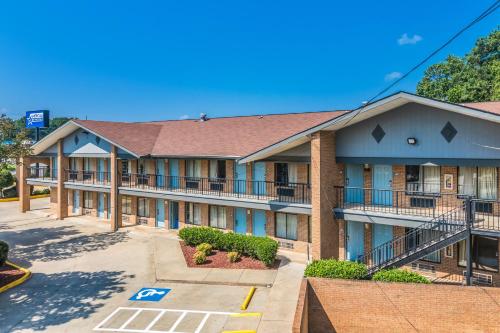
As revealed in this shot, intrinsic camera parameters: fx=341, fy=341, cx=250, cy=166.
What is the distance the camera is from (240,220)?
20984mm

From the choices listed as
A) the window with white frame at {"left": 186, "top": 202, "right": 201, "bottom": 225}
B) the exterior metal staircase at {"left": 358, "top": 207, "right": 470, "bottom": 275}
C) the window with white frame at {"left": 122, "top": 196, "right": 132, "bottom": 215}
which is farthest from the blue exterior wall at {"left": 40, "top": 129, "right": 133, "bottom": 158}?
the exterior metal staircase at {"left": 358, "top": 207, "right": 470, "bottom": 275}

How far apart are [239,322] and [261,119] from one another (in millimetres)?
15210

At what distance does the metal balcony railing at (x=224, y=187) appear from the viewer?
1857 cm

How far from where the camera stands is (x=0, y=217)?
29.8 m

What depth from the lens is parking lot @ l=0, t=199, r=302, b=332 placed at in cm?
1162

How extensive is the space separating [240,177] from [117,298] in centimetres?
987

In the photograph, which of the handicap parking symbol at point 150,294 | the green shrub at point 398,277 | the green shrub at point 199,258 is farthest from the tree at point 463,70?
the handicap parking symbol at point 150,294

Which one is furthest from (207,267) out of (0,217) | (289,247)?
(0,217)

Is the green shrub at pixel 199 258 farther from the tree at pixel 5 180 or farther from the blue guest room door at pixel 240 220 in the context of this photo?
the tree at pixel 5 180

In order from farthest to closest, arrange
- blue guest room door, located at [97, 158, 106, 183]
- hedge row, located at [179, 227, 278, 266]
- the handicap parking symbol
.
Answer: blue guest room door, located at [97, 158, 106, 183] < hedge row, located at [179, 227, 278, 266] < the handicap parking symbol

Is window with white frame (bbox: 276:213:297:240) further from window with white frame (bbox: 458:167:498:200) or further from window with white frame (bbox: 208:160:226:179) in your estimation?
window with white frame (bbox: 458:167:498:200)

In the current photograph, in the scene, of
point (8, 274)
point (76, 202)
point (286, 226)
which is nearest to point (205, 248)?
Answer: point (286, 226)

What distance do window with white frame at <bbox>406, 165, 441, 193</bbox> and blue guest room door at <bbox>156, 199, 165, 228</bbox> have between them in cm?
1631

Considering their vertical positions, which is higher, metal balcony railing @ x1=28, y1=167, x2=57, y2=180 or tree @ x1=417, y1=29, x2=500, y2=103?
tree @ x1=417, y1=29, x2=500, y2=103
